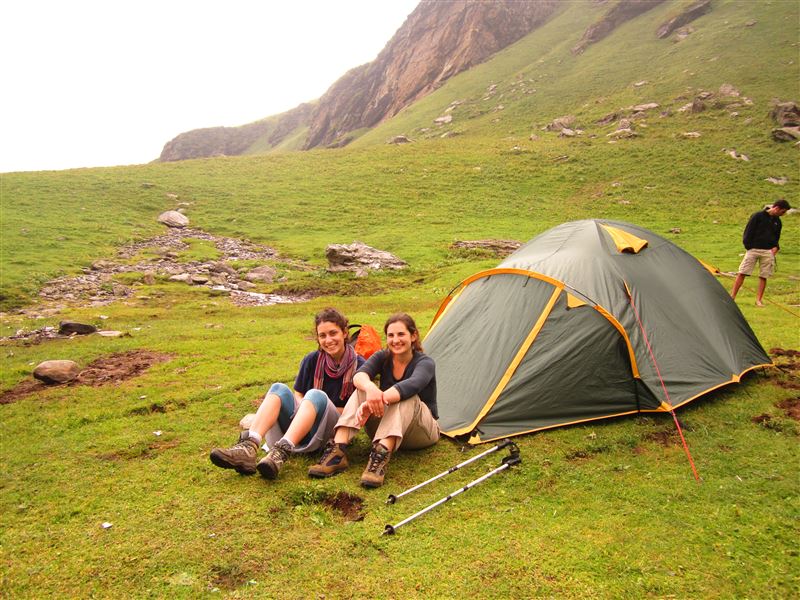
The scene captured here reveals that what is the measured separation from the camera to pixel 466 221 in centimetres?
3206

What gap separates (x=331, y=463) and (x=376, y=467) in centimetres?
58

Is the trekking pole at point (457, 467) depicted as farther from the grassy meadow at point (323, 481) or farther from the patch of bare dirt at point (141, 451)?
the patch of bare dirt at point (141, 451)

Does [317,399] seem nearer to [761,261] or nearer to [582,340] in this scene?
[582,340]

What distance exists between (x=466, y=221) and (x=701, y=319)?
24318 millimetres

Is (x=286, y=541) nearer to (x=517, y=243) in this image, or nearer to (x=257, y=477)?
(x=257, y=477)

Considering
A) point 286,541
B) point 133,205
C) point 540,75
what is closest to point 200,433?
point 286,541

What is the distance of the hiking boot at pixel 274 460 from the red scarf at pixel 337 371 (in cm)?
100

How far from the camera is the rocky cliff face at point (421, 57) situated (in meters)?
91.2

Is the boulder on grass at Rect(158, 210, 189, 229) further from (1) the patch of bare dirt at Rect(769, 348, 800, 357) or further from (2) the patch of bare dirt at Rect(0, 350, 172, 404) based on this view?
(1) the patch of bare dirt at Rect(769, 348, 800, 357)

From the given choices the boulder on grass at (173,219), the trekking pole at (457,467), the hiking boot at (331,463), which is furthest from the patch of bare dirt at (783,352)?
the boulder on grass at (173,219)

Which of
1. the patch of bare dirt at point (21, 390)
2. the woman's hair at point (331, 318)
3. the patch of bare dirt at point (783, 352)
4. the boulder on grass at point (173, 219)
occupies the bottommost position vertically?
the patch of bare dirt at point (783, 352)

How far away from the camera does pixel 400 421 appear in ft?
19.4

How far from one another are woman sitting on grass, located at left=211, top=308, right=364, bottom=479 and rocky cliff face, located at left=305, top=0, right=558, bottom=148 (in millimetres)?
94286

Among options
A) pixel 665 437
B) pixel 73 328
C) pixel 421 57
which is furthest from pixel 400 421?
pixel 421 57
